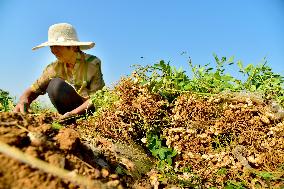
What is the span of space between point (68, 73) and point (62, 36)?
1.48ft

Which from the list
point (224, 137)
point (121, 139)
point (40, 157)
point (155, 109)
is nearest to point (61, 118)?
point (121, 139)

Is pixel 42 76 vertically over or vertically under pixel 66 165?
over

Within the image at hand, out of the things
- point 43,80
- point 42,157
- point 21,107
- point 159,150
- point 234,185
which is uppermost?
point 43,80

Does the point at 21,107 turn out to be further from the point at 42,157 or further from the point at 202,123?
the point at 42,157

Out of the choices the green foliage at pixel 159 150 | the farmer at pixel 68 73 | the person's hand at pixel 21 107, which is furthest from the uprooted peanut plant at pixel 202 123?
the person's hand at pixel 21 107

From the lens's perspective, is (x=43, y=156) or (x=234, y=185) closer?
Result: (x=43, y=156)

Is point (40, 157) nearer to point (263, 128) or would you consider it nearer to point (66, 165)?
point (66, 165)

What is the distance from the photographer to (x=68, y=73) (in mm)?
4758

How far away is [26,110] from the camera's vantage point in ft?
14.9

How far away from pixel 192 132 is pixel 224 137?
0.89ft

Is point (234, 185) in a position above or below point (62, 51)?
below

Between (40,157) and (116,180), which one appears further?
(116,180)

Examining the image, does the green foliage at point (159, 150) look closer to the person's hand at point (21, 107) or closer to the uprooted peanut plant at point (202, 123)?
the uprooted peanut plant at point (202, 123)

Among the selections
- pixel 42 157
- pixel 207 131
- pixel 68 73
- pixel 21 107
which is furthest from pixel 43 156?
pixel 68 73
